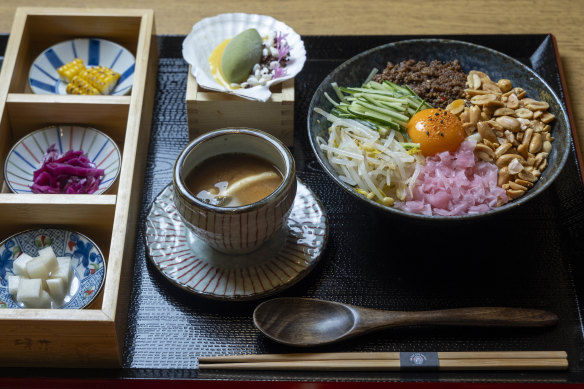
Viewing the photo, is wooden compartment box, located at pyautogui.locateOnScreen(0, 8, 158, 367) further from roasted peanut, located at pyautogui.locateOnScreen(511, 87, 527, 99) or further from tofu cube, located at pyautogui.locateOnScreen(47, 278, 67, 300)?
roasted peanut, located at pyautogui.locateOnScreen(511, 87, 527, 99)

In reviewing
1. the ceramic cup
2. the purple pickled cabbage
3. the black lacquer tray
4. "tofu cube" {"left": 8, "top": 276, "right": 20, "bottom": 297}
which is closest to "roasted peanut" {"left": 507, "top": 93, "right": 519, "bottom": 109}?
the black lacquer tray

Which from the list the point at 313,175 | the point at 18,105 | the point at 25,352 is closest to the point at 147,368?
the point at 25,352

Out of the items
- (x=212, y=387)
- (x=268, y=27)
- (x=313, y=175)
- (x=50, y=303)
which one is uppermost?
(x=268, y=27)

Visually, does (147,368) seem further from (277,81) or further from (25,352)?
(277,81)

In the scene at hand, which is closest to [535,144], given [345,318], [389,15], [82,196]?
[345,318]

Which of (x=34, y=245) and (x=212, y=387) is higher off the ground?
(x=34, y=245)

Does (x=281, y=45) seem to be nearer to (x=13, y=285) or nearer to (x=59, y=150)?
(x=59, y=150)

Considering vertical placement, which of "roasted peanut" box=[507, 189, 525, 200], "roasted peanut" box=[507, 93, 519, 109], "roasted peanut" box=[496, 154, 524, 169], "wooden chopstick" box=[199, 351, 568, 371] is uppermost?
"roasted peanut" box=[507, 93, 519, 109]
